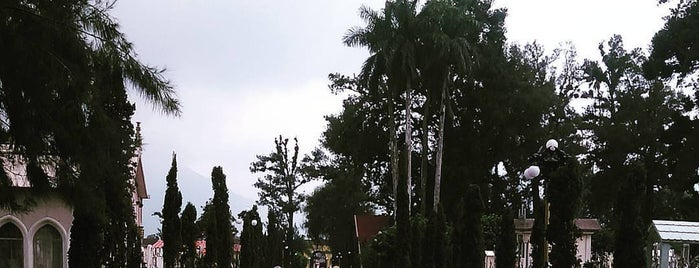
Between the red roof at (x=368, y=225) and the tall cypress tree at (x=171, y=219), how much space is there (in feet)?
63.4

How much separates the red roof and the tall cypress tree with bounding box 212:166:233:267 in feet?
52.9

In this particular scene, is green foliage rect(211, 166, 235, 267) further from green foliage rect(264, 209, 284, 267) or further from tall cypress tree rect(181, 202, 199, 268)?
green foliage rect(264, 209, 284, 267)

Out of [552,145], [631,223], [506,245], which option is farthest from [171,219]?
[631,223]

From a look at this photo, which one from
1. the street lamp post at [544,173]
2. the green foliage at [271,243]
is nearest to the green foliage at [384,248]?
the green foliage at [271,243]

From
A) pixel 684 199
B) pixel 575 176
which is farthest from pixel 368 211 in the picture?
pixel 575 176

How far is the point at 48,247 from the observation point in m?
24.4

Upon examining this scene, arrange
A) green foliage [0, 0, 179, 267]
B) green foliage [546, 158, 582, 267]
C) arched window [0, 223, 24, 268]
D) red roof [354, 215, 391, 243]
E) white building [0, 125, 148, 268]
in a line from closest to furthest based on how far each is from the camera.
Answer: green foliage [0, 0, 179, 267]
green foliage [546, 158, 582, 267]
white building [0, 125, 148, 268]
arched window [0, 223, 24, 268]
red roof [354, 215, 391, 243]

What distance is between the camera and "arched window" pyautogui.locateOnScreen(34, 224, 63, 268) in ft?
78.9

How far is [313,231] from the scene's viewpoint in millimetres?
53750

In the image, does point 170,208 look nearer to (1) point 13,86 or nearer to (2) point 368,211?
(1) point 13,86

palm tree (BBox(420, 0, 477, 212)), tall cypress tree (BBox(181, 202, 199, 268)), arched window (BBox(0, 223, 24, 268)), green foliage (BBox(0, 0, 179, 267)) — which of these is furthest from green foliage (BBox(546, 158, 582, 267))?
palm tree (BBox(420, 0, 477, 212))

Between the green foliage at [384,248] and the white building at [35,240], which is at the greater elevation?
the white building at [35,240]

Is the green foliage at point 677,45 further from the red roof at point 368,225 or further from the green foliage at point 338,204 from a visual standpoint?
the green foliage at point 338,204

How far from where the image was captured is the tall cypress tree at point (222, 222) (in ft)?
82.8
